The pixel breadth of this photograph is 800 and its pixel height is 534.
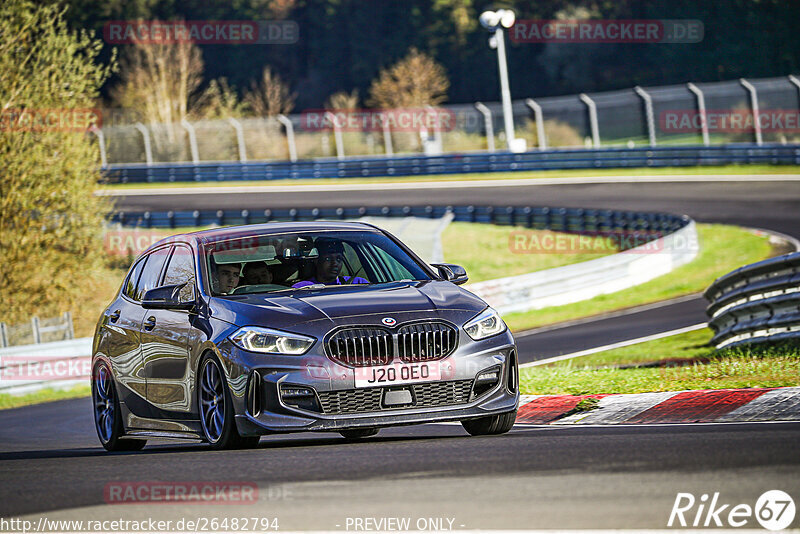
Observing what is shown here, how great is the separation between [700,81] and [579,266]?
185 feet

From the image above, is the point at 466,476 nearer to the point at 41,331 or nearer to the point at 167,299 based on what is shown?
the point at 167,299

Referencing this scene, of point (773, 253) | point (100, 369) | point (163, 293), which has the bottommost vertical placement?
point (773, 253)

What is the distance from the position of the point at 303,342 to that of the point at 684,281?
1897 cm

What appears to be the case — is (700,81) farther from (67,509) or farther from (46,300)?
(67,509)

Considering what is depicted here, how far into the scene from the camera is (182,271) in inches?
382

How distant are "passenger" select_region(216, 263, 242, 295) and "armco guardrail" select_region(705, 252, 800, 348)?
6954mm

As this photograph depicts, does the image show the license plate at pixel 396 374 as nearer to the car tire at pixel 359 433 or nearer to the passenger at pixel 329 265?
the passenger at pixel 329 265

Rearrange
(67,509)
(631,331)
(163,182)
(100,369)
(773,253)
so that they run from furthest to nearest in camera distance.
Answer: (163,182) < (773,253) < (631,331) < (100,369) < (67,509)

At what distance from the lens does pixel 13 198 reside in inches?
1104

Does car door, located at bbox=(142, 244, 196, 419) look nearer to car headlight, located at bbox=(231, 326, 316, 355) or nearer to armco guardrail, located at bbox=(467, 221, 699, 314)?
car headlight, located at bbox=(231, 326, 316, 355)

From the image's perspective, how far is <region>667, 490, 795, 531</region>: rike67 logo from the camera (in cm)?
542

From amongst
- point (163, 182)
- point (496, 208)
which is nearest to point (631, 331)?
point (496, 208)

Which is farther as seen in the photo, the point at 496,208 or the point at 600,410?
the point at 496,208

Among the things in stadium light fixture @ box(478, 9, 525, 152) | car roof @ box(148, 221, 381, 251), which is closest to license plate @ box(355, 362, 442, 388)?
car roof @ box(148, 221, 381, 251)
